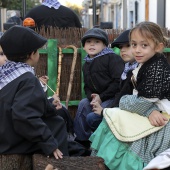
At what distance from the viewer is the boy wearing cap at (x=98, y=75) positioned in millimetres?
5520

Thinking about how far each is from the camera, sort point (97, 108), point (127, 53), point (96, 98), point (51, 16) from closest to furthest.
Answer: point (127, 53) → point (97, 108) → point (96, 98) → point (51, 16)

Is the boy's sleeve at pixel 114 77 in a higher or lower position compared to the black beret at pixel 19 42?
lower

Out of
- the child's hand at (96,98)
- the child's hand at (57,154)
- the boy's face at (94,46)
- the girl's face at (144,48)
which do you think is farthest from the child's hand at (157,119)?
the boy's face at (94,46)

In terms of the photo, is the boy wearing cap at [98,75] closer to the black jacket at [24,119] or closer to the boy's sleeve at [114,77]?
the boy's sleeve at [114,77]

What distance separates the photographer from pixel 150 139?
3.96 meters

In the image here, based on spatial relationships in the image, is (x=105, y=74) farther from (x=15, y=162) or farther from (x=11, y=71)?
(x=15, y=162)

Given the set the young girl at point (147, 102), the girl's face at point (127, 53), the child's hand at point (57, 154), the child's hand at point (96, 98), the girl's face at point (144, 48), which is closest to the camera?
the child's hand at point (57, 154)

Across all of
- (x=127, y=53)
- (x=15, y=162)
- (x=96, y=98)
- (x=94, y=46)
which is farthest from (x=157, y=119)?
(x=94, y=46)

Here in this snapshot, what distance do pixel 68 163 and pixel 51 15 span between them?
4.04 meters

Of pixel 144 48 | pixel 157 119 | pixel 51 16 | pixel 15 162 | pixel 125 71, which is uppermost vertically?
pixel 51 16

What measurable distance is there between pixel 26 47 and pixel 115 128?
978mm

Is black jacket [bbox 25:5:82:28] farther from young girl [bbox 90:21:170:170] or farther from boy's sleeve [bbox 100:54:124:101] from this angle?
young girl [bbox 90:21:170:170]

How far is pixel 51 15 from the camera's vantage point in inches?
292

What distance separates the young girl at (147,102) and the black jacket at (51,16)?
11.2ft
